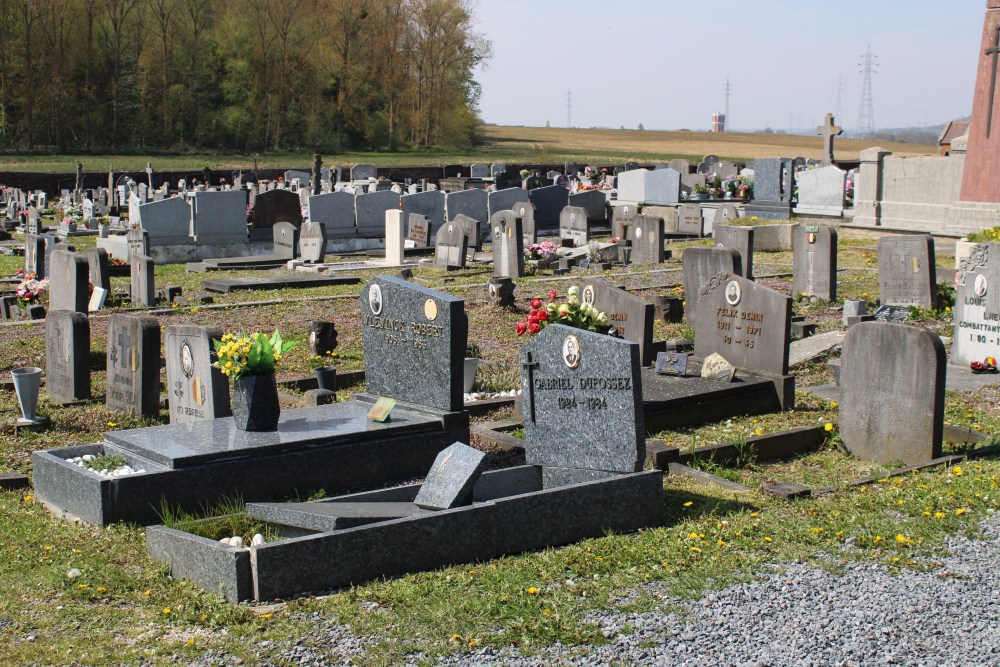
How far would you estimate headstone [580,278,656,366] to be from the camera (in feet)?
36.0

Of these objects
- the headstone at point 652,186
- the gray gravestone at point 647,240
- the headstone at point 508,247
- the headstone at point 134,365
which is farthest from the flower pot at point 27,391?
the headstone at point 652,186

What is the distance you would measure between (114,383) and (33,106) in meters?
50.2

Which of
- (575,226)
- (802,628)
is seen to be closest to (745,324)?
(802,628)

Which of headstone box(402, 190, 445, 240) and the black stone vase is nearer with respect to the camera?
the black stone vase

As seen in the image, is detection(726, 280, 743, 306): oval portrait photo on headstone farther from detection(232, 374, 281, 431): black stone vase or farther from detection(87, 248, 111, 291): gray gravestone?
detection(87, 248, 111, 291): gray gravestone

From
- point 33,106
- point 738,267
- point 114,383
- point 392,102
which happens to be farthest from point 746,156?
point 114,383

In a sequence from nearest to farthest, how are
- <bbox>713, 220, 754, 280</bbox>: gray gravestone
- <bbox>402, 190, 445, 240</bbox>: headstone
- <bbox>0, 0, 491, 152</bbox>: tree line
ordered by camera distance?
<bbox>713, 220, 754, 280</bbox>: gray gravestone → <bbox>402, 190, 445, 240</bbox>: headstone → <bbox>0, 0, 491, 152</bbox>: tree line

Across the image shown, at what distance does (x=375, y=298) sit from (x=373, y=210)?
17167 mm

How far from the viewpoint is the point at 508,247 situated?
19.0 meters

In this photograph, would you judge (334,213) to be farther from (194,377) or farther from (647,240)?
(194,377)

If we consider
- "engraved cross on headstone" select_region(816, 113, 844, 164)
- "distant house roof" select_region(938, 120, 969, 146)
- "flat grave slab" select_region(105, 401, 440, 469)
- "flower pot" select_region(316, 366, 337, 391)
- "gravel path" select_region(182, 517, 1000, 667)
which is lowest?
"gravel path" select_region(182, 517, 1000, 667)

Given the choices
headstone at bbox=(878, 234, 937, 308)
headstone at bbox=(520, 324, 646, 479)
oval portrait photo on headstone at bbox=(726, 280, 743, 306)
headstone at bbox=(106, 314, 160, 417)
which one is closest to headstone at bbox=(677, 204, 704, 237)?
headstone at bbox=(878, 234, 937, 308)

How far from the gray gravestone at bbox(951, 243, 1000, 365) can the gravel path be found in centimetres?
604

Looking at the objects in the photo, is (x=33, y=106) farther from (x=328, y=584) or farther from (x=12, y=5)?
(x=328, y=584)
